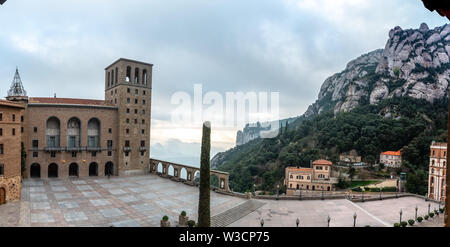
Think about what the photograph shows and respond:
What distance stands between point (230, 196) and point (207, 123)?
10.7m

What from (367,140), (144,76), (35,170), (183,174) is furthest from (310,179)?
(35,170)

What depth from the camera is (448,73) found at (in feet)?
319

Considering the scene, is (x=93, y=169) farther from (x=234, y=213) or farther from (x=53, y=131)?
(x=234, y=213)

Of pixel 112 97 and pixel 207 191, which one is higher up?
pixel 112 97

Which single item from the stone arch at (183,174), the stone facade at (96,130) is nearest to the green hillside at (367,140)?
the stone arch at (183,174)

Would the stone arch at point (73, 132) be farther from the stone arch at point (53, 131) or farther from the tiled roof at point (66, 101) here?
the tiled roof at point (66, 101)

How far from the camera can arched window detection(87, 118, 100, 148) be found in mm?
35312

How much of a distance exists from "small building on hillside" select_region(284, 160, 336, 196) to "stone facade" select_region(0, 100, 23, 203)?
176 feet

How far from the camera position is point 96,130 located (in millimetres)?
35844

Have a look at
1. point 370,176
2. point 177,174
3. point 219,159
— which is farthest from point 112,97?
point 219,159

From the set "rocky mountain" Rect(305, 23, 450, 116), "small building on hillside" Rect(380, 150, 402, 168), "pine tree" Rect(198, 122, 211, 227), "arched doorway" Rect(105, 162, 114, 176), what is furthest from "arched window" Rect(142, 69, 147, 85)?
"rocky mountain" Rect(305, 23, 450, 116)

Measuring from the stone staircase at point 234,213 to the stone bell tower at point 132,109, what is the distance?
20244 mm

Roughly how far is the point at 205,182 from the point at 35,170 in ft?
96.4
